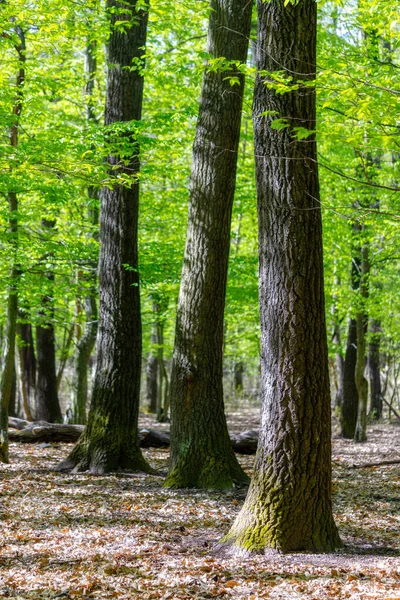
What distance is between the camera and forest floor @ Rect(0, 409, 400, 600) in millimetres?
4484

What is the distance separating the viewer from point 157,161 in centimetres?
1302

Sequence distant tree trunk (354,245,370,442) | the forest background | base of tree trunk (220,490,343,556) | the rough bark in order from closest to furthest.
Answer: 1. base of tree trunk (220,490,343,556)
2. the forest background
3. distant tree trunk (354,245,370,442)
4. the rough bark

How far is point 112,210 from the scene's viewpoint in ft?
30.9

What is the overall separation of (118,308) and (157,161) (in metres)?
4.75

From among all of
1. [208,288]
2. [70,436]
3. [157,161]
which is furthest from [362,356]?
[208,288]

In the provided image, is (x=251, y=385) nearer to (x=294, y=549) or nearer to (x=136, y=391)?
(x=136, y=391)

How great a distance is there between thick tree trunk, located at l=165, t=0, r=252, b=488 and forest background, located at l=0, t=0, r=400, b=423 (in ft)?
2.97

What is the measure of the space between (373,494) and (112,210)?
548 centimetres

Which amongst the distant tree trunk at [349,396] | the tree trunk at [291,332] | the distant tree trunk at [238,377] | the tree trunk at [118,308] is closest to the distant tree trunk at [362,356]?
the distant tree trunk at [349,396]

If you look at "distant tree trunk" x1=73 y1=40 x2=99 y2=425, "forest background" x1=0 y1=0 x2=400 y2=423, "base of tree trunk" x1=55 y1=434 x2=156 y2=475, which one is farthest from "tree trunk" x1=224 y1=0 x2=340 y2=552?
"distant tree trunk" x1=73 y1=40 x2=99 y2=425

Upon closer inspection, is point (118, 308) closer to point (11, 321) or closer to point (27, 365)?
point (11, 321)

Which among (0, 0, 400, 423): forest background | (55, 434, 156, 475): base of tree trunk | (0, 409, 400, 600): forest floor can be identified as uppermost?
(0, 0, 400, 423): forest background

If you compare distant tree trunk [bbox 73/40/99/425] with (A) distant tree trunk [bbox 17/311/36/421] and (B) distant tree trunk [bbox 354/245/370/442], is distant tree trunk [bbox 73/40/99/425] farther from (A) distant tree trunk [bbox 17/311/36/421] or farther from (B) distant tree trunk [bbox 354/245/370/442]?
(B) distant tree trunk [bbox 354/245/370/442]

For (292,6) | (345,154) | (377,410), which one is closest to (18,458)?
(292,6)
